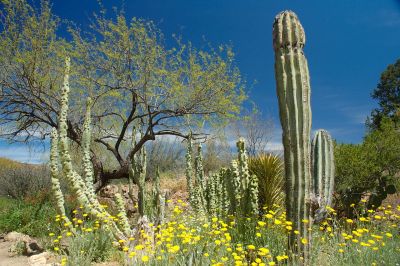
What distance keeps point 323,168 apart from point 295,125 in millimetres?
1511

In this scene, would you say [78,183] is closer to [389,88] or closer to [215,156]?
[215,156]

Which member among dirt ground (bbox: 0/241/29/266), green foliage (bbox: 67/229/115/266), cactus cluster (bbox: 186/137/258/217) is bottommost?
dirt ground (bbox: 0/241/29/266)

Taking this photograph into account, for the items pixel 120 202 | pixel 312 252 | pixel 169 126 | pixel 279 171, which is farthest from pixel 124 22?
pixel 312 252

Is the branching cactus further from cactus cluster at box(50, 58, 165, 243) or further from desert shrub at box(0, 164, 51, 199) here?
desert shrub at box(0, 164, 51, 199)

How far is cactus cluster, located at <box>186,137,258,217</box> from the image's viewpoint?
6.80m

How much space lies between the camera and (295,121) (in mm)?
5250

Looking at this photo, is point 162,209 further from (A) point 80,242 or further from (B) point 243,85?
(B) point 243,85

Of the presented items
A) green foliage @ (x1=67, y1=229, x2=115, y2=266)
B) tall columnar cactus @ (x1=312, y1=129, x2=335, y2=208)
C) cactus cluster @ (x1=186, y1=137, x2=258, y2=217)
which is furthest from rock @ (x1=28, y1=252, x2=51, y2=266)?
tall columnar cactus @ (x1=312, y1=129, x2=335, y2=208)

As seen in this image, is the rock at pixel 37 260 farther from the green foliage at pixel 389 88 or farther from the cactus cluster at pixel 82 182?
the green foliage at pixel 389 88

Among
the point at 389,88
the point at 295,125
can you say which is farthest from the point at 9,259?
the point at 389,88

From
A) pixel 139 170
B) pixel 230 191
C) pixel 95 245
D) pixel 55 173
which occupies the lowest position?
pixel 95 245

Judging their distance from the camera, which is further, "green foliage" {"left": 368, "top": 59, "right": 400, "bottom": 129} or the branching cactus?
"green foliage" {"left": 368, "top": 59, "right": 400, "bottom": 129}

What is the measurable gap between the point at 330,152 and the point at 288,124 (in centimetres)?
166

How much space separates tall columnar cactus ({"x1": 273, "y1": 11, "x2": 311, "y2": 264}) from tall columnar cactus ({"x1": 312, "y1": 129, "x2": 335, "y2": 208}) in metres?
0.80
